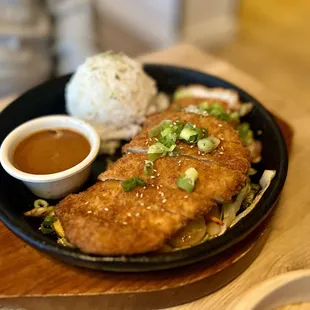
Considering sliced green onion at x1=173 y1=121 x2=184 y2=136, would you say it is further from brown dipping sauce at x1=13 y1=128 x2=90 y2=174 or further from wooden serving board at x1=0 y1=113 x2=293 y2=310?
wooden serving board at x1=0 y1=113 x2=293 y2=310

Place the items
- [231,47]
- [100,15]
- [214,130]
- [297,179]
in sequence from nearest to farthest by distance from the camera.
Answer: [214,130] < [297,179] < [231,47] < [100,15]

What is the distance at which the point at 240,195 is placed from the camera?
A: 1578mm

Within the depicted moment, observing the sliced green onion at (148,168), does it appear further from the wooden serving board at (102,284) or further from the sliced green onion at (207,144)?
the wooden serving board at (102,284)

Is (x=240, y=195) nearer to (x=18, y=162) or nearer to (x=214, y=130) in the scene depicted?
(x=214, y=130)

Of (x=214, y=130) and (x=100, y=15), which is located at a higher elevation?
(x=214, y=130)

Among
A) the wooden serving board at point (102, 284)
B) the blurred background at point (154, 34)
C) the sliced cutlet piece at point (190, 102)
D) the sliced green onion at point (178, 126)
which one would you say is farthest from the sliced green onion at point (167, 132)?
the blurred background at point (154, 34)

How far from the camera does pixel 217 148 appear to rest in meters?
1.57

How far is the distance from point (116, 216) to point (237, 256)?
40 centimetres

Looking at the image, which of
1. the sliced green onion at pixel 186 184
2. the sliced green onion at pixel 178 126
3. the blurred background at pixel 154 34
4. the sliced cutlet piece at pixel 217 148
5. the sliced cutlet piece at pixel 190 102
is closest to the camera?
the sliced green onion at pixel 186 184

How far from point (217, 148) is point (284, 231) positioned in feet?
1.31

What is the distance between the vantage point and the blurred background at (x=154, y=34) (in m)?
2.69

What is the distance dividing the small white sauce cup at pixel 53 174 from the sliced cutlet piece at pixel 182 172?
0.45 ft

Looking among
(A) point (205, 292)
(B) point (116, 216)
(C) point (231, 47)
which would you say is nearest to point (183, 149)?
(B) point (116, 216)

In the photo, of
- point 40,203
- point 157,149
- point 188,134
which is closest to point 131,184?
point 157,149
